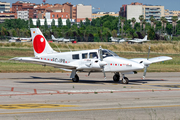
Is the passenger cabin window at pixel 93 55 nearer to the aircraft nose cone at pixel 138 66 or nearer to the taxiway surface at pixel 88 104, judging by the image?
the aircraft nose cone at pixel 138 66

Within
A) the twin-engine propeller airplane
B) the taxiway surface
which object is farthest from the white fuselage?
the taxiway surface

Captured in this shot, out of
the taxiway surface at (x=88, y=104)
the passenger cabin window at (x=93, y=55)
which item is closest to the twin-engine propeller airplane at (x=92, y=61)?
the passenger cabin window at (x=93, y=55)

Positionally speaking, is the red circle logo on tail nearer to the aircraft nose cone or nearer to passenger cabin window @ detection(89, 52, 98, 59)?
passenger cabin window @ detection(89, 52, 98, 59)

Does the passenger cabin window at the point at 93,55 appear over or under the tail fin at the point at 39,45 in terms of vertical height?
under

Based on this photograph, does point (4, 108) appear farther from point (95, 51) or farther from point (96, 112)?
point (95, 51)

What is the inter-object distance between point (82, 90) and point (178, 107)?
6.66 m

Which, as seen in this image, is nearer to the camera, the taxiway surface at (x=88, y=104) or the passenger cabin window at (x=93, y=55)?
the taxiway surface at (x=88, y=104)

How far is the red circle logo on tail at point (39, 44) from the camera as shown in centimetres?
2370

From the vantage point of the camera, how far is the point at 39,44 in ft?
78.1

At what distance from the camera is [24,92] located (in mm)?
16891

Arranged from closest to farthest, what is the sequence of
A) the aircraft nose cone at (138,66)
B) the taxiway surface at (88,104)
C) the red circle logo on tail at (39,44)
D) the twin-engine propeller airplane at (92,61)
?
the taxiway surface at (88,104)
the aircraft nose cone at (138,66)
the twin-engine propeller airplane at (92,61)
the red circle logo on tail at (39,44)

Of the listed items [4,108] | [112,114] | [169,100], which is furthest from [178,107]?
[4,108]

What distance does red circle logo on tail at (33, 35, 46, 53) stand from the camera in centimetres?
2370

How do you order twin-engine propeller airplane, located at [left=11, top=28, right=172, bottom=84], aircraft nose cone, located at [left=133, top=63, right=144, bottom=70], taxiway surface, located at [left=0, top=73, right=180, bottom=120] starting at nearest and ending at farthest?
taxiway surface, located at [left=0, top=73, right=180, bottom=120] → aircraft nose cone, located at [left=133, top=63, right=144, bottom=70] → twin-engine propeller airplane, located at [left=11, top=28, right=172, bottom=84]
